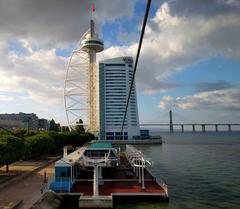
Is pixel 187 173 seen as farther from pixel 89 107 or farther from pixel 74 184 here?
pixel 89 107

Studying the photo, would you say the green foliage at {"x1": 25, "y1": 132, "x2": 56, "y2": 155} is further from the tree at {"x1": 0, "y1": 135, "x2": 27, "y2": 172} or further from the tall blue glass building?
the tall blue glass building

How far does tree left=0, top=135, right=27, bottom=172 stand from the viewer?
37938 millimetres

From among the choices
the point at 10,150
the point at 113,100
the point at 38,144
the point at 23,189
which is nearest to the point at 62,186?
the point at 23,189

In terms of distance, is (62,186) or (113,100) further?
(113,100)

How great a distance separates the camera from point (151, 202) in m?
31.7

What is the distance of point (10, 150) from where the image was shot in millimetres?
40094

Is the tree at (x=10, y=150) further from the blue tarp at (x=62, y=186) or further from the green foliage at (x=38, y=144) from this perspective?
the green foliage at (x=38, y=144)

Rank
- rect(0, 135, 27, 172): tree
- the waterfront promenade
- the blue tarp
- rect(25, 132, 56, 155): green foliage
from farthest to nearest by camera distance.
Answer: rect(25, 132, 56, 155): green foliage, rect(0, 135, 27, 172): tree, the blue tarp, the waterfront promenade

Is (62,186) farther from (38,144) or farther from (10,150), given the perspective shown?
(38,144)

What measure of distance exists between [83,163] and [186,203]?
39.7 feet

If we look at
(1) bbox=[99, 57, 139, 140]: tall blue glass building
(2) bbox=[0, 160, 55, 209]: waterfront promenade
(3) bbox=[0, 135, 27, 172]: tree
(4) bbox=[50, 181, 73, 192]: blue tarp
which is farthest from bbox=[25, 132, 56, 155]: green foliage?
(1) bbox=[99, 57, 139, 140]: tall blue glass building

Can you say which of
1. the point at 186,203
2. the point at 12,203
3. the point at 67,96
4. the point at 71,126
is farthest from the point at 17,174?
the point at 71,126

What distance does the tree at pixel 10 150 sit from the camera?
3794 cm

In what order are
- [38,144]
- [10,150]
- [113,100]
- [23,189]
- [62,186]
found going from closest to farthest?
[23,189]
[62,186]
[10,150]
[38,144]
[113,100]
